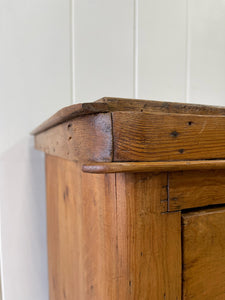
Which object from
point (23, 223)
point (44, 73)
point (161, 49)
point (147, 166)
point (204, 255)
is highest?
point (161, 49)

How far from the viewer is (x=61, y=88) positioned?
27.5 inches

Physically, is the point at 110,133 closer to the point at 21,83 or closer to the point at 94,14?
the point at 21,83

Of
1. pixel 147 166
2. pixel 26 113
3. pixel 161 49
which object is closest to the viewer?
pixel 147 166

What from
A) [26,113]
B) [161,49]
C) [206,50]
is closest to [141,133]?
[26,113]

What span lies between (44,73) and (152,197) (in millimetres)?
551

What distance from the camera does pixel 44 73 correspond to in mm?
682

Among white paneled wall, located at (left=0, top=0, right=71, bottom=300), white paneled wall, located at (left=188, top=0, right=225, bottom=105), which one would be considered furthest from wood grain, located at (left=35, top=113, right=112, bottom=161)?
white paneled wall, located at (left=188, top=0, right=225, bottom=105)

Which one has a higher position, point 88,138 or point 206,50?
point 206,50

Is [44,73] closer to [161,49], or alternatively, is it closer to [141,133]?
[161,49]

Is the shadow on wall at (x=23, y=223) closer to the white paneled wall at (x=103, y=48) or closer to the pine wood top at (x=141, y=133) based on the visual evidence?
the white paneled wall at (x=103, y=48)

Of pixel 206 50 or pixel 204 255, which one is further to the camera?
pixel 206 50

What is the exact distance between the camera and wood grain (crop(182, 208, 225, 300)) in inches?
10.8

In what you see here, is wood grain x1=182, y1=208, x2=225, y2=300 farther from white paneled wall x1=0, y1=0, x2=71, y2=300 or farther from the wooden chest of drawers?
white paneled wall x1=0, y1=0, x2=71, y2=300

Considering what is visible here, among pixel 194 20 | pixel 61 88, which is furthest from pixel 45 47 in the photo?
pixel 194 20
